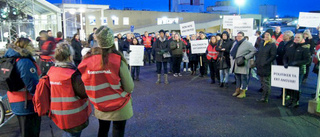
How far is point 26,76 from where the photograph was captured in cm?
330

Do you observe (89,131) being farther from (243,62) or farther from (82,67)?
(243,62)

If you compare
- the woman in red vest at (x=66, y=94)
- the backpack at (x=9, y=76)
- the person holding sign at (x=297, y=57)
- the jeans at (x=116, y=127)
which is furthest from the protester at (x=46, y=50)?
the person holding sign at (x=297, y=57)

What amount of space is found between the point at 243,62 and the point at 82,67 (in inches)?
223

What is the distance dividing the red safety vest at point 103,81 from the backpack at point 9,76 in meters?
1.18

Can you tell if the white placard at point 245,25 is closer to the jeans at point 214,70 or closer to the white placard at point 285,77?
the jeans at point 214,70

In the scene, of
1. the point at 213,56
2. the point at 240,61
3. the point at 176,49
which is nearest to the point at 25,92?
the point at 240,61

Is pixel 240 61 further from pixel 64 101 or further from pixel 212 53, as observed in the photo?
pixel 64 101

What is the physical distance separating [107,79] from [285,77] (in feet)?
17.4

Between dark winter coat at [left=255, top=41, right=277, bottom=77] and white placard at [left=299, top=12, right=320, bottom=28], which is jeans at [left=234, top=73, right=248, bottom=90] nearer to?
dark winter coat at [left=255, top=41, right=277, bottom=77]

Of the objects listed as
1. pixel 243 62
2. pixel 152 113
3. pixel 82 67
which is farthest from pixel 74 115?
pixel 243 62

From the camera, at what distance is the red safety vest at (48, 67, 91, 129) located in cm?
281

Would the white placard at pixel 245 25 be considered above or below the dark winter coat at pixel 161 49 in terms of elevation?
above

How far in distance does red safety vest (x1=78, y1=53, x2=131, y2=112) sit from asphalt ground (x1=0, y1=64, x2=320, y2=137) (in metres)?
2.09

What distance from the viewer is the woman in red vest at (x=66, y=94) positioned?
2.82m
